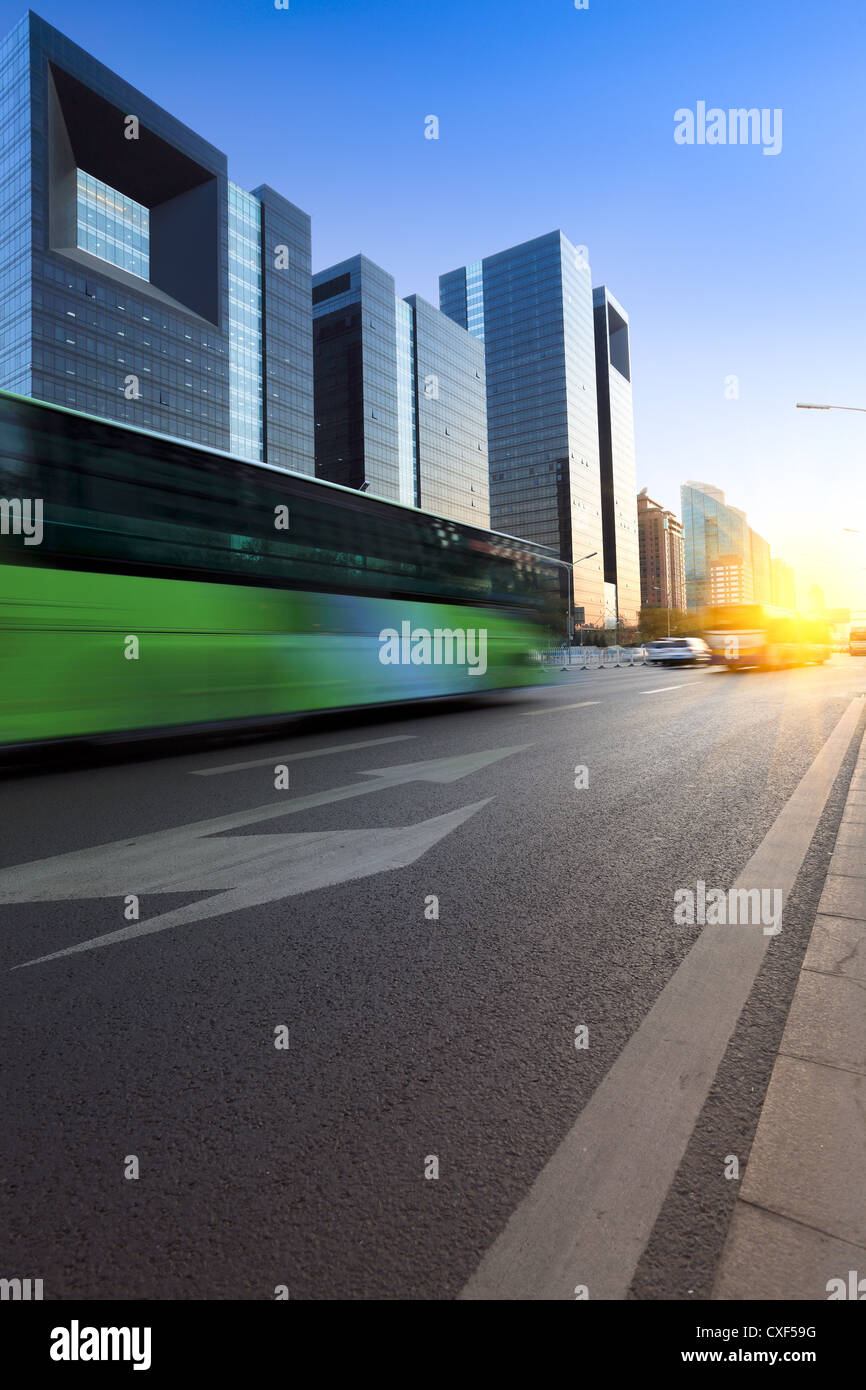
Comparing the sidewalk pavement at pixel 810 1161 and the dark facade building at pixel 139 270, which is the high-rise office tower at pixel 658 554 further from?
the sidewalk pavement at pixel 810 1161

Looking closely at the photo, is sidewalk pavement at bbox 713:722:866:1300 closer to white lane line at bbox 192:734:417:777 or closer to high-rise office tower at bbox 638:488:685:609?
white lane line at bbox 192:734:417:777

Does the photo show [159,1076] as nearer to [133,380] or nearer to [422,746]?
[422,746]

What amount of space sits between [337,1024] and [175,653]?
6536 mm

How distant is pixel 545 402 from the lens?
131 metres

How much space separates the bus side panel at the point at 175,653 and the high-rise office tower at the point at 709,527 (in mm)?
116793

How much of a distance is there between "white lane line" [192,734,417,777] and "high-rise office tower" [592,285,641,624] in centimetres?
14275

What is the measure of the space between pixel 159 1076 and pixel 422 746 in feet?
20.6

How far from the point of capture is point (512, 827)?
4.44m

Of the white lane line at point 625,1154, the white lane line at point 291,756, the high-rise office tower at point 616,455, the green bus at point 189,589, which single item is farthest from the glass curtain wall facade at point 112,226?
the high-rise office tower at point 616,455

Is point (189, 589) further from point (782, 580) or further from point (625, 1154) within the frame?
point (782, 580)

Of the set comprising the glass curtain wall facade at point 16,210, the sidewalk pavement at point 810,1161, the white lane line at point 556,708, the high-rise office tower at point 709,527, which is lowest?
the sidewalk pavement at point 810,1161

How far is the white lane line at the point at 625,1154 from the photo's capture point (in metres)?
1.27

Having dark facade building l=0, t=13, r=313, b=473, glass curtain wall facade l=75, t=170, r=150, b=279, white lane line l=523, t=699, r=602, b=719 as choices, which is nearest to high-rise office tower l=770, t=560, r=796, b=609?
dark facade building l=0, t=13, r=313, b=473
